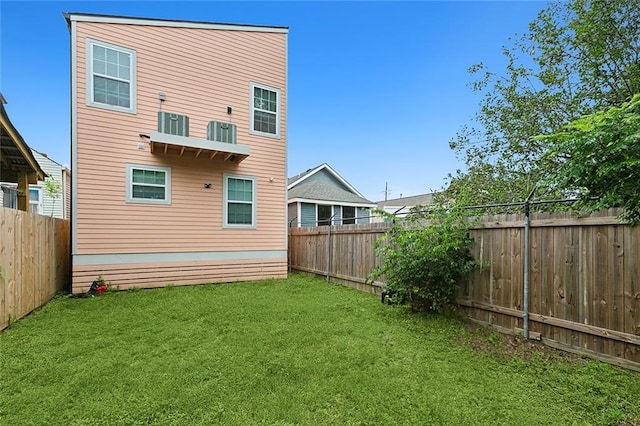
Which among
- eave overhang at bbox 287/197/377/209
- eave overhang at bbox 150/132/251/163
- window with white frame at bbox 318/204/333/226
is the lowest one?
window with white frame at bbox 318/204/333/226

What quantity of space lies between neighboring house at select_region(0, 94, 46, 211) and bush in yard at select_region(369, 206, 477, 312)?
6575 millimetres

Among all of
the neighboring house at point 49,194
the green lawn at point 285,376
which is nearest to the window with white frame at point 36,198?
the neighboring house at point 49,194

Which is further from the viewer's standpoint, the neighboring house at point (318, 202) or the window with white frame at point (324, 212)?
the window with white frame at point (324, 212)

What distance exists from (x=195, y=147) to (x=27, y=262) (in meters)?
3.67

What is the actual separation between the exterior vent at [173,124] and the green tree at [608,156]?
7314 millimetres

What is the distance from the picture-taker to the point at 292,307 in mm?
5387

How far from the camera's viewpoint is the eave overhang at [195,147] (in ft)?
22.3

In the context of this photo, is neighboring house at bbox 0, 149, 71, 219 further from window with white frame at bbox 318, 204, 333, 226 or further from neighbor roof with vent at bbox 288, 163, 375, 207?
window with white frame at bbox 318, 204, 333, 226

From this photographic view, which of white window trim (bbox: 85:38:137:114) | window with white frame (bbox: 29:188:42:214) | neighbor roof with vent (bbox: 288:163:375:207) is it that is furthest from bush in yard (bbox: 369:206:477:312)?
window with white frame (bbox: 29:188:42:214)

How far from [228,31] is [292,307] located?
7520 millimetres

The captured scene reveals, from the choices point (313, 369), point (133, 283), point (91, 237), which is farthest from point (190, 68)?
point (313, 369)

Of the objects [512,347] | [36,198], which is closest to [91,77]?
[512,347]

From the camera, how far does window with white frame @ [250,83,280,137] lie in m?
8.50

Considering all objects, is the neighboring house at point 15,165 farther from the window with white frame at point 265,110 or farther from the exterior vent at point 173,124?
the window with white frame at point 265,110
